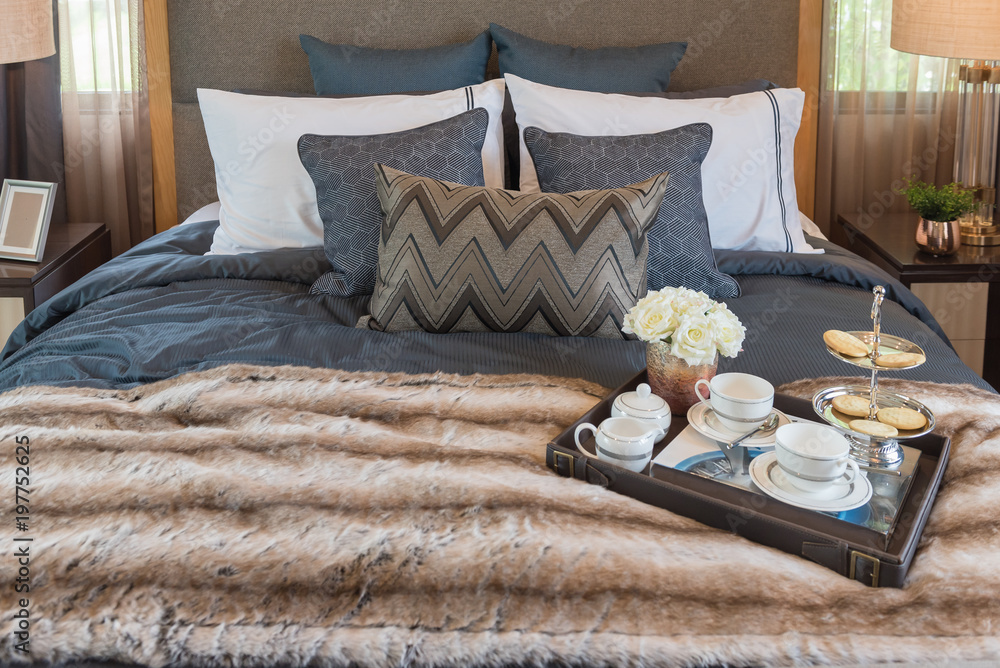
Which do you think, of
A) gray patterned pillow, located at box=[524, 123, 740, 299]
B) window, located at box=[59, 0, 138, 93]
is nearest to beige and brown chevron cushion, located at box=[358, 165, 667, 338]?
gray patterned pillow, located at box=[524, 123, 740, 299]

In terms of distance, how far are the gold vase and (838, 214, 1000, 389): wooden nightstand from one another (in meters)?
1.22

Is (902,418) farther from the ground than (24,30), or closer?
closer

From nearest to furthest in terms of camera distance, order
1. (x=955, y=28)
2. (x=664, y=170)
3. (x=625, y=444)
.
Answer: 1. (x=625, y=444)
2. (x=664, y=170)
3. (x=955, y=28)

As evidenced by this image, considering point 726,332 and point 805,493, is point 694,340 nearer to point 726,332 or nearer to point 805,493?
point 726,332

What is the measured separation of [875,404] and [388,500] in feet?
2.57

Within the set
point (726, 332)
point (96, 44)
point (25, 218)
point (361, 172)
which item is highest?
point (96, 44)

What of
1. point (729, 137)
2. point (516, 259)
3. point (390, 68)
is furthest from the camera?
point (390, 68)

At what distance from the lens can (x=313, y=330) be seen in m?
1.82

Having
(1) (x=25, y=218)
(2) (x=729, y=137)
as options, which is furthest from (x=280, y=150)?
(2) (x=729, y=137)

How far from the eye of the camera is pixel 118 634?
0.99 m

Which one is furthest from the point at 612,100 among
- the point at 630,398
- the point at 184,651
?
the point at 184,651

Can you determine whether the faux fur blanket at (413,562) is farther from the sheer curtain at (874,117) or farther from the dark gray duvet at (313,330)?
the sheer curtain at (874,117)

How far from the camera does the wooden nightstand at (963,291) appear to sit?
2428 millimetres

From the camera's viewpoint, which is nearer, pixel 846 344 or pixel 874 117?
pixel 846 344
